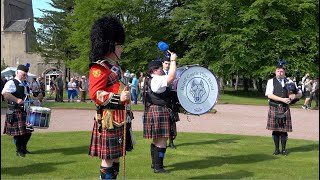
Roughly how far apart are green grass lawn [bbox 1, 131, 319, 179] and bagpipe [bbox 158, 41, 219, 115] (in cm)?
100

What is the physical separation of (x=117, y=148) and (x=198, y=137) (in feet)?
19.2

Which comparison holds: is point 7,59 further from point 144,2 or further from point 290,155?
point 290,155

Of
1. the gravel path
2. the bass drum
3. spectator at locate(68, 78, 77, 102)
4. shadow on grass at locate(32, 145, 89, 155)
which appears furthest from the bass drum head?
spectator at locate(68, 78, 77, 102)

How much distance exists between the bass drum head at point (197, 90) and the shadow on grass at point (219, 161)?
1145mm

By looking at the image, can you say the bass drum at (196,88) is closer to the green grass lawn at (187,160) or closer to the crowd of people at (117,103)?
the crowd of people at (117,103)

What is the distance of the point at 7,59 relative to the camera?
5106cm

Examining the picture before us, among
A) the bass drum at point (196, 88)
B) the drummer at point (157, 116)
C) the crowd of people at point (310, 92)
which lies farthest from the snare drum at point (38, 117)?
the crowd of people at point (310, 92)

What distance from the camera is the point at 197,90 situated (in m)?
5.77

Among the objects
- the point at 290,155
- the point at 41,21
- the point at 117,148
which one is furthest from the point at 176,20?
the point at 117,148

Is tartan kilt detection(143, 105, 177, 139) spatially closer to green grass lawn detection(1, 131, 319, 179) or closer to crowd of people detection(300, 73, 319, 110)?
green grass lawn detection(1, 131, 319, 179)

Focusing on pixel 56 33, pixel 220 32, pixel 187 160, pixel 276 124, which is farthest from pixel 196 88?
pixel 56 33

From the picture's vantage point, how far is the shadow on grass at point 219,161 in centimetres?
652

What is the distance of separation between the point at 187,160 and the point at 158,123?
1.42 meters

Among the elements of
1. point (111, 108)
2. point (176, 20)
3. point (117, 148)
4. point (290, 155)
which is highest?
point (176, 20)
